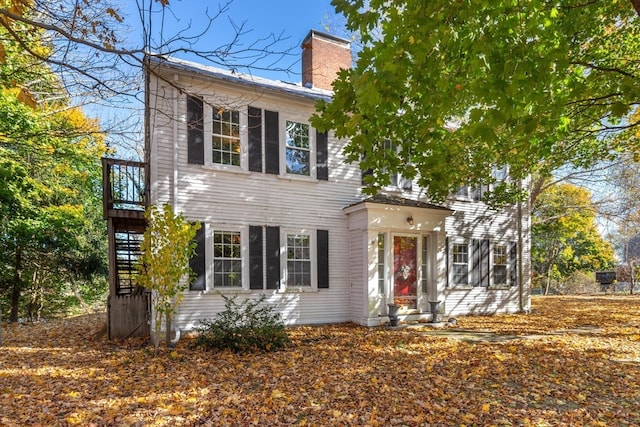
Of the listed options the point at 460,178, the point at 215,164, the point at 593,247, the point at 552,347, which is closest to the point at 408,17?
the point at 460,178

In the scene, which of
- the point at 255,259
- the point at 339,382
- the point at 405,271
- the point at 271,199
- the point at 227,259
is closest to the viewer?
the point at 339,382

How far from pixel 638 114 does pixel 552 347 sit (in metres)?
8.08

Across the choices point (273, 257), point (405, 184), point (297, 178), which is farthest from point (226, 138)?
point (405, 184)

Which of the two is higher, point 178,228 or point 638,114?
point 638,114

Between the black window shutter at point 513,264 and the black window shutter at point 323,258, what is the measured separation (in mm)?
7303

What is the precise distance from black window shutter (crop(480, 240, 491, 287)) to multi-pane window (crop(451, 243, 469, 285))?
65 centimetres

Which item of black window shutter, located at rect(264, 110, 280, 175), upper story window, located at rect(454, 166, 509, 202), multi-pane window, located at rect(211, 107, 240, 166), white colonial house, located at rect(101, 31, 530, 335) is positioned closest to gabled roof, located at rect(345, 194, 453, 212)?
white colonial house, located at rect(101, 31, 530, 335)

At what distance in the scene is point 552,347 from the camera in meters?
7.71

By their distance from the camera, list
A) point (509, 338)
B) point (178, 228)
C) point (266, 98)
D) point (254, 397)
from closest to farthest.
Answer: point (254, 397) → point (178, 228) → point (509, 338) → point (266, 98)

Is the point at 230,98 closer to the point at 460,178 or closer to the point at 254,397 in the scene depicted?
the point at 460,178

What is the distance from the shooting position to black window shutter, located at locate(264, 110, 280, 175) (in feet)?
32.7

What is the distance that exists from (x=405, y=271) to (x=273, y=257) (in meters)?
3.99

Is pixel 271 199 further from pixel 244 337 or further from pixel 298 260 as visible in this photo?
pixel 244 337

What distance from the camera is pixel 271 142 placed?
10023 millimetres
